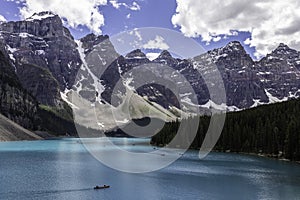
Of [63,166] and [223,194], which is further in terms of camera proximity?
[63,166]

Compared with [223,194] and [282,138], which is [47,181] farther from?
[282,138]

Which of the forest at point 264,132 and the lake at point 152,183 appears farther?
the forest at point 264,132

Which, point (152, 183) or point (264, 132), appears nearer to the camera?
point (152, 183)

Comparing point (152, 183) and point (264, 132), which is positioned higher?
point (264, 132)

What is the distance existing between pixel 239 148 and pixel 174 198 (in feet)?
347

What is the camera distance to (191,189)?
236ft

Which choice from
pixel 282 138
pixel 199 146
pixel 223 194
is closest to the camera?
pixel 223 194

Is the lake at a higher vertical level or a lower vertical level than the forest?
lower

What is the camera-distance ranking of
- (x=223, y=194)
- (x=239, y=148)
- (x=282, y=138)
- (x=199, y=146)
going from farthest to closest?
(x=199, y=146) → (x=239, y=148) → (x=282, y=138) → (x=223, y=194)

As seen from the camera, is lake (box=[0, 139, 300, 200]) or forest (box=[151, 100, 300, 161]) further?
forest (box=[151, 100, 300, 161])

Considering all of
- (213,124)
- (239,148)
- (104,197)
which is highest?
(213,124)

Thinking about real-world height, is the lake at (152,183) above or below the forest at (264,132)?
below

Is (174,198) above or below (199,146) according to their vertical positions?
below

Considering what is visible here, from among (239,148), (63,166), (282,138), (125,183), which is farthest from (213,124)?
(125,183)
